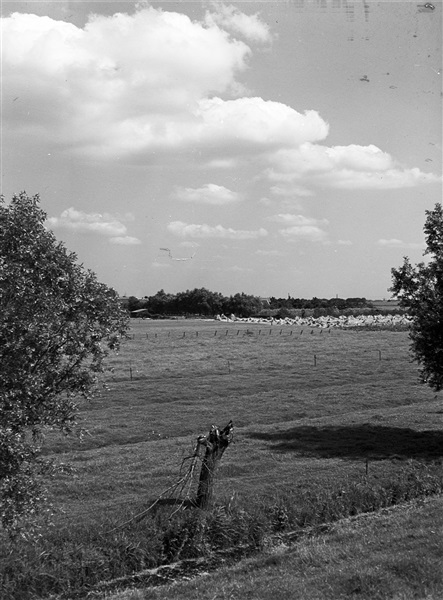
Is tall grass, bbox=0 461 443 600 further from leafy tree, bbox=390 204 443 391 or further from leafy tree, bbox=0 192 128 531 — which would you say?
leafy tree, bbox=390 204 443 391

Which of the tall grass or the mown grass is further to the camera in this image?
the tall grass

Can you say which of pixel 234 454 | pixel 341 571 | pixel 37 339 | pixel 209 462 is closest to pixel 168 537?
pixel 209 462

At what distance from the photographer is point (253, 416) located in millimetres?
43531

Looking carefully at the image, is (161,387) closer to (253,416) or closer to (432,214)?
(253,416)

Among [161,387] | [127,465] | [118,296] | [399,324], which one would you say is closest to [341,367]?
[161,387]

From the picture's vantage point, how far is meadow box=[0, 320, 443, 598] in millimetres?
17344

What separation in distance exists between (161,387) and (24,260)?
128 feet

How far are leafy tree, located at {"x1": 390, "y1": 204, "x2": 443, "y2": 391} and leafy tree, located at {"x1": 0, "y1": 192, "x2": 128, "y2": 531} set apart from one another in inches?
881

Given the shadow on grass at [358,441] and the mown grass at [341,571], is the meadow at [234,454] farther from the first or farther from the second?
the mown grass at [341,571]

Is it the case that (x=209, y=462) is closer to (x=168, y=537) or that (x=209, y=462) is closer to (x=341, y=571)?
(x=168, y=537)

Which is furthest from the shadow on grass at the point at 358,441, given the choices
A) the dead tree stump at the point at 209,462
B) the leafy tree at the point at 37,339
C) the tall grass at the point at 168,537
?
the leafy tree at the point at 37,339

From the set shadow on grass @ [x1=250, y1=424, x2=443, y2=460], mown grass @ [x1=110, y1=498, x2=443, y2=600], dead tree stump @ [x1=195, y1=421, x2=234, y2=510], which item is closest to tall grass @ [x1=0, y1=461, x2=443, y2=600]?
dead tree stump @ [x1=195, y1=421, x2=234, y2=510]

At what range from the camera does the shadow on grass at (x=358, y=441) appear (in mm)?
32281

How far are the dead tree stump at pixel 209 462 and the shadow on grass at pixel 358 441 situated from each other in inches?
494
